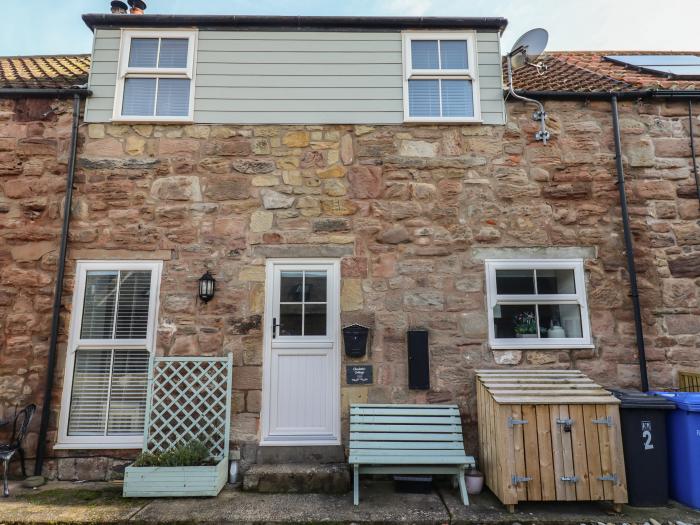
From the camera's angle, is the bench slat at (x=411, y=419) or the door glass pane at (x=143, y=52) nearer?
the bench slat at (x=411, y=419)

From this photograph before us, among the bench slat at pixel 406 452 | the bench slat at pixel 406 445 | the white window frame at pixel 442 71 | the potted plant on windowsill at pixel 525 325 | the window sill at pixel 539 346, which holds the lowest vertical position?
the bench slat at pixel 406 452

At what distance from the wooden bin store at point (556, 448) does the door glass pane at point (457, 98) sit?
3.69 m

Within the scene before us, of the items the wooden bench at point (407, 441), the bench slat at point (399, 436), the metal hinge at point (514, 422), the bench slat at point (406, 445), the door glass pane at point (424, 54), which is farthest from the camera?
the door glass pane at point (424, 54)

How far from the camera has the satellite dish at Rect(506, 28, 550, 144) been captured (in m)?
5.65

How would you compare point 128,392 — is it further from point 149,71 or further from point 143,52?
point 143,52

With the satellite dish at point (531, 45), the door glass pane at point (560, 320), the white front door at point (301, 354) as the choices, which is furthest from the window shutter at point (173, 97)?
the door glass pane at point (560, 320)

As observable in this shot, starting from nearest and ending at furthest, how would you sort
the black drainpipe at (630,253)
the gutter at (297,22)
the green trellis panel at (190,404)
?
the green trellis panel at (190,404) < the black drainpipe at (630,253) < the gutter at (297,22)

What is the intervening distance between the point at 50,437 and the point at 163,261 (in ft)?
7.78

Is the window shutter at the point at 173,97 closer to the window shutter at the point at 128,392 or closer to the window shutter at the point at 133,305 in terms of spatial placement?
the window shutter at the point at 133,305

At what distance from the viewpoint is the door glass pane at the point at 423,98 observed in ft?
18.9

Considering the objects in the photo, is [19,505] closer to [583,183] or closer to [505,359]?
[505,359]

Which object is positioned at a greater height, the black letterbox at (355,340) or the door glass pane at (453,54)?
the door glass pane at (453,54)

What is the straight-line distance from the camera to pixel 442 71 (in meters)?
5.81

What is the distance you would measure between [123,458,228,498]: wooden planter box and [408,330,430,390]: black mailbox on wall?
2.39 meters
